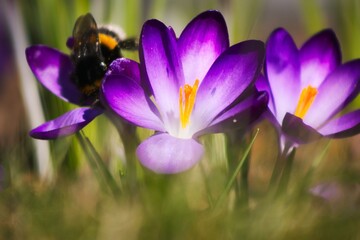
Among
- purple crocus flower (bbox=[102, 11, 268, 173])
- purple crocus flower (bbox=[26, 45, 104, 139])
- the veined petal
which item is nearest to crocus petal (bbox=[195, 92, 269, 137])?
purple crocus flower (bbox=[102, 11, 268, 173])

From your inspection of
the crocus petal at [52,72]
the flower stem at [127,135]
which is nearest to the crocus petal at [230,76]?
the flower stem at [127,135]

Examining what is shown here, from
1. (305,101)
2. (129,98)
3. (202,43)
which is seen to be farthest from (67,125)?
(305,101)

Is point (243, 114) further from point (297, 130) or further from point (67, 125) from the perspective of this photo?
point (67, 125)

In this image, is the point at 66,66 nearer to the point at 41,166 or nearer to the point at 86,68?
the point at 86,68

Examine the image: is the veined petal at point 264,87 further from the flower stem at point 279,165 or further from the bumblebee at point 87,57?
the bumblebee at point 87,57

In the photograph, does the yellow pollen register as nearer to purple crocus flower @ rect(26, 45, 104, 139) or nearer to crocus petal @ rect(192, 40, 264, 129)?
crocus petal @ rect(192, 40, 264, 129)

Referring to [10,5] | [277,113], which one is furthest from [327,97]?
[10,5]
